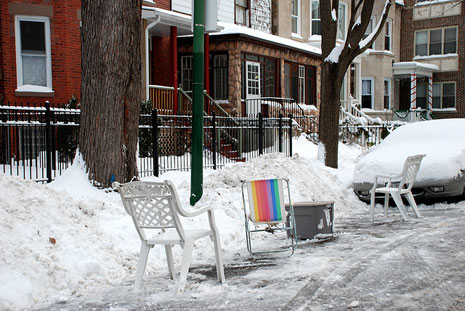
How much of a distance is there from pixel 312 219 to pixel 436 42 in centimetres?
3412

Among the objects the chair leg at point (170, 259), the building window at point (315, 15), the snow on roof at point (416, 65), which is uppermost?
the building window at point (315, 15)

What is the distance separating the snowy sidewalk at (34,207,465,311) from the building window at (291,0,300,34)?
22877 millimetres

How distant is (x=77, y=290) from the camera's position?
5625 millimetres

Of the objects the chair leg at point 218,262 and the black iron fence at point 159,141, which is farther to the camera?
the black iron fence at point 159,141

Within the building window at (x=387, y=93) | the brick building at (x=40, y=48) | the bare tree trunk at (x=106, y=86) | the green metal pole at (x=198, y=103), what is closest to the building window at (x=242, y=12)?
the brick building at (x=40, y=48)

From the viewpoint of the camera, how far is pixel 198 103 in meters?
9.31

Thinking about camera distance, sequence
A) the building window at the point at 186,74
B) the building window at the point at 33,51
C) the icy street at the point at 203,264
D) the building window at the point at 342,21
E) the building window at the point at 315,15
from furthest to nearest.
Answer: the building window at the point at 342,21 → the building window at the point at 315,15 → the building window at the point at 186,74 → the building window at the point at 33,51 → the icy street at the point at 203,264

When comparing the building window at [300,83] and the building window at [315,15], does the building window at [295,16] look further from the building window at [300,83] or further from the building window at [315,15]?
the building window at [300,83]

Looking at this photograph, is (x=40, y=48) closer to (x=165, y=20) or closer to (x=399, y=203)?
(x=165, y=20)

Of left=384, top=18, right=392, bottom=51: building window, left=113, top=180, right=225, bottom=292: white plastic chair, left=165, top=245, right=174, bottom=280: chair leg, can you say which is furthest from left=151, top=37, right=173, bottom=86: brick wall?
left=384, top=18, right=392, bottom=51: building window

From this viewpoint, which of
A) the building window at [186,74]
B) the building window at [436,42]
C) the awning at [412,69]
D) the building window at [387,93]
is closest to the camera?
the building window at [186,74]

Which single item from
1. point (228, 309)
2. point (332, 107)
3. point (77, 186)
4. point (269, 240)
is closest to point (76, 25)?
point (332, 107)

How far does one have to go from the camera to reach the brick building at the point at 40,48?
15805mm

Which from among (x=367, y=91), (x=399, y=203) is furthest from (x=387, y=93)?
(x=399, y=203)
